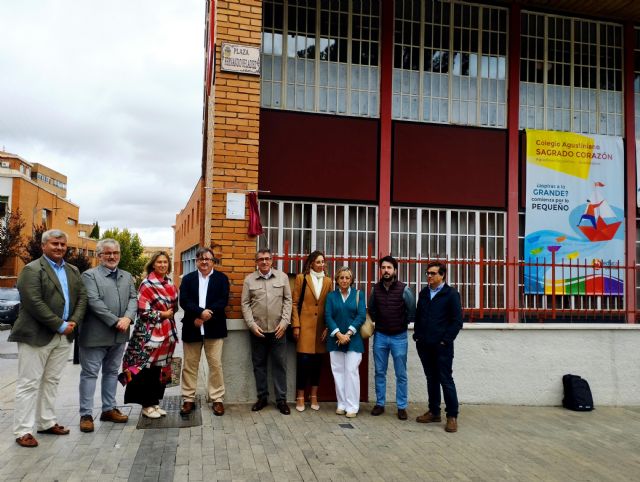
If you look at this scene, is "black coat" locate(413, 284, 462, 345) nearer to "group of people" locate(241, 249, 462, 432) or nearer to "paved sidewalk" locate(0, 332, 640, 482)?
"group of people" locate(241, 249, 462, 432)

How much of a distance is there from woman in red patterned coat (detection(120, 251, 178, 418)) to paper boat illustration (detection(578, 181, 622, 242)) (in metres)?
8.04

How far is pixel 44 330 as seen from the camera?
5418mm

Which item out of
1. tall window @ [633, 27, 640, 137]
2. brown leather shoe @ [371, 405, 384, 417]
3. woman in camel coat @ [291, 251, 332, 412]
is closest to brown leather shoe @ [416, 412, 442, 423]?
brown leather shoe @ [371, 405, 384, 417]

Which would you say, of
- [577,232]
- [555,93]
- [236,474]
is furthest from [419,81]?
[236,474]

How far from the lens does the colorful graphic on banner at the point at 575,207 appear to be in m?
10.5

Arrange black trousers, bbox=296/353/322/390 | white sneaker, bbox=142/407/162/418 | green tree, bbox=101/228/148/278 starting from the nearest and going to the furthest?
white sneaker, bbox=142/407/162/418 < black trousers, bbox=296/353/322/390 < green tree, bbox=101/228/148/278

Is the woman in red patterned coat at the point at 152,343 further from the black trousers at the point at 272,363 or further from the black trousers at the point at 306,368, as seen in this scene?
the black trousers at the point at 306,368

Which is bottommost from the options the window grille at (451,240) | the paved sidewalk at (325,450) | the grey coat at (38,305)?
the paved sidewalk at (325,450)

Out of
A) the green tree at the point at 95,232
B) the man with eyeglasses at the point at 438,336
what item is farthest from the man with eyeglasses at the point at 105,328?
the green tree at the point at 95,232

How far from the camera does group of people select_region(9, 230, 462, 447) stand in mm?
5488

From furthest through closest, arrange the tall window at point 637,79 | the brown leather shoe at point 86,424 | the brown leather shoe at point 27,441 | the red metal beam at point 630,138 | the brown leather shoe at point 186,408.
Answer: the tall window at point 637,79 → the red metal beam at point 630,138 → the brown leather shoe at point 186,408 → the brown leather shoe at point 86,424 → the brown leather shoe at point 27,441

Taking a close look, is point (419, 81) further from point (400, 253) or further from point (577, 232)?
point (577, 232)

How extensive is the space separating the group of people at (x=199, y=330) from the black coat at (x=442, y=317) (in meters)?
0.01

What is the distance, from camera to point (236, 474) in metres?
4.70
